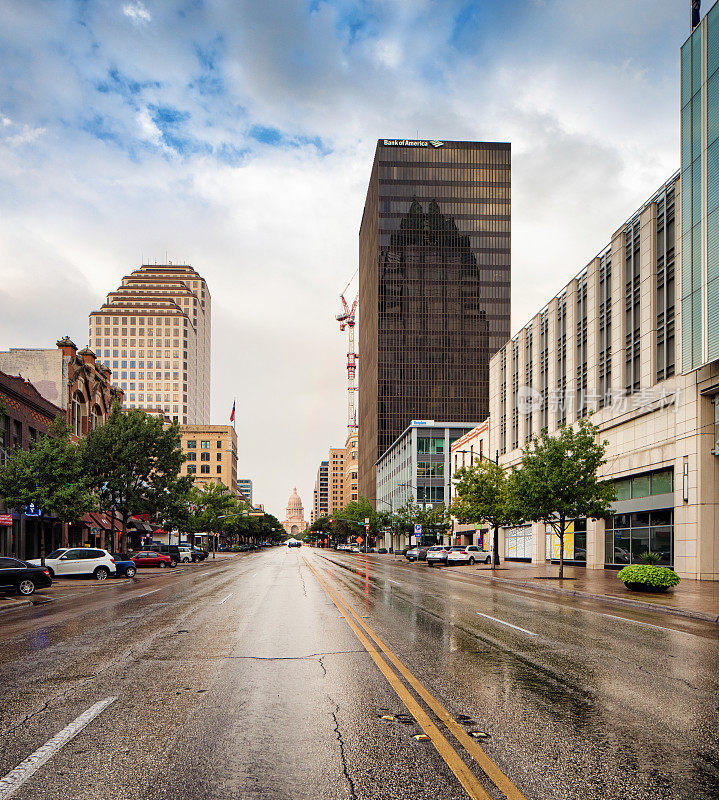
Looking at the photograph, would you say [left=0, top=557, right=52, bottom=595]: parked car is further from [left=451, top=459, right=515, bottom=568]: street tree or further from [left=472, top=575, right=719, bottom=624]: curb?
[left=451, top=459, right=515, bottom=568]: street tree

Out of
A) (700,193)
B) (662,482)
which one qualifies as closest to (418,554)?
(662,482)

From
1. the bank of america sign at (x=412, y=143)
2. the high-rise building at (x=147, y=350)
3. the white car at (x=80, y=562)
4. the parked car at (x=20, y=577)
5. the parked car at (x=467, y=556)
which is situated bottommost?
the parked car at (x=467, y=556)

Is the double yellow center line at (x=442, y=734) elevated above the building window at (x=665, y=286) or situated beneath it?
situated beneath

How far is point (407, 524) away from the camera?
85.7m

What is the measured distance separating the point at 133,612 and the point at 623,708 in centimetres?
1397

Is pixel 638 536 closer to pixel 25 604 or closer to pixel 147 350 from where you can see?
pixel 25 604

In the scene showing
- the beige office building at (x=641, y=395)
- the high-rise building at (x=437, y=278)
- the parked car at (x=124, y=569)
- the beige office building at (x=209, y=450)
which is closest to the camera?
the beige office building at (x=641, y=395)

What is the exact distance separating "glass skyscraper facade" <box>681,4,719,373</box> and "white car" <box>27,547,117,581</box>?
29885 millimetres

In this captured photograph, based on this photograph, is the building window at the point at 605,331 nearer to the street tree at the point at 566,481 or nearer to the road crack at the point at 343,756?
the street tree at the point at 566,481

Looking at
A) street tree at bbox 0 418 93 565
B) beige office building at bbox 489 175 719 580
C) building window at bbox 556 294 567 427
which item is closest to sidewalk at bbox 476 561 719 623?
beige office building at bbox 489 175 719 580

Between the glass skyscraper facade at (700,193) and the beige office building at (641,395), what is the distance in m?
1.05

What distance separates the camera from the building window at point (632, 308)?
38.7 metres

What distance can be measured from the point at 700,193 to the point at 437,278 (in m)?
115

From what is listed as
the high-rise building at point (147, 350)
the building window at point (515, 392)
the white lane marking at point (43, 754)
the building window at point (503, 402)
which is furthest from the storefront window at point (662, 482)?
Result: the high-rise building at point (147, 350)
